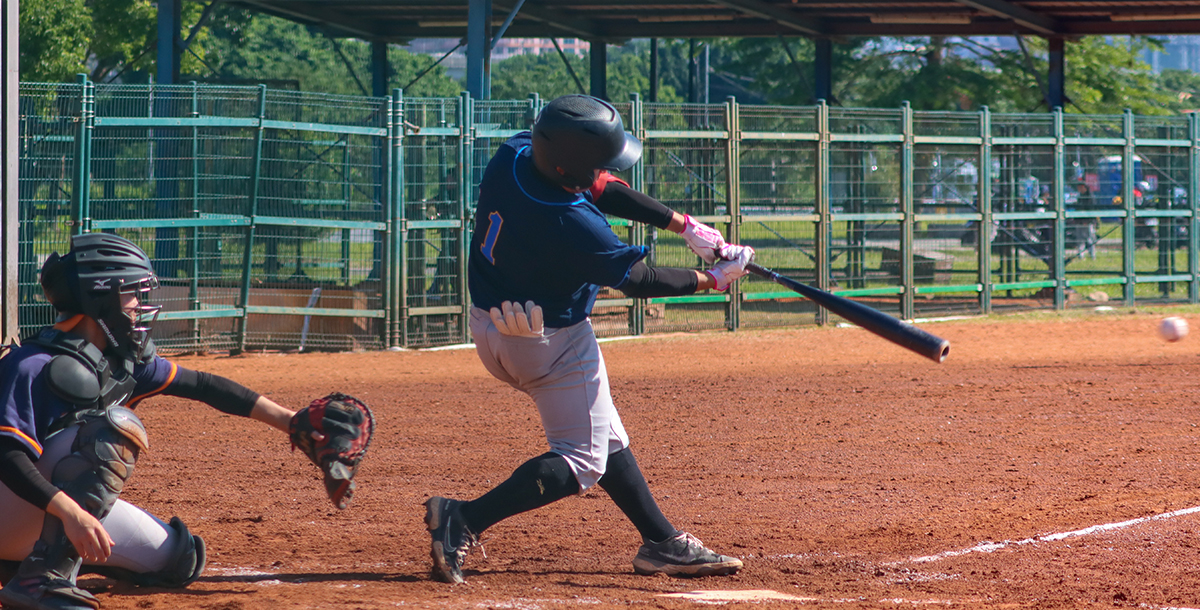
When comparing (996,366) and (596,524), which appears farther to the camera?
(996,366)

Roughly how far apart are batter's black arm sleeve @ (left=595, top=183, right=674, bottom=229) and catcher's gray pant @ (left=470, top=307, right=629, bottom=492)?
0.54 m

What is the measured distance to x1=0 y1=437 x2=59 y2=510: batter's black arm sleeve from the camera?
3.38m

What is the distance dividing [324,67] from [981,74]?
109ft

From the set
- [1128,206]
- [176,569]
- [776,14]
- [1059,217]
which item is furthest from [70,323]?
[776,14]

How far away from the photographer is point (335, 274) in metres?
12.5

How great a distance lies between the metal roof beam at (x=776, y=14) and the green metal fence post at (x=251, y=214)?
28.6 ft

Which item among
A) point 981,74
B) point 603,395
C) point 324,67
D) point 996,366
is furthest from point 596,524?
point 324,67

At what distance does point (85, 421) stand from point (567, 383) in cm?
162

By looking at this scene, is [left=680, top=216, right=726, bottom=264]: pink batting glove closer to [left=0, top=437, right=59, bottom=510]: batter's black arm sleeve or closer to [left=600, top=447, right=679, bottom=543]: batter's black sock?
[left=600, top=447, right=679, bottom=543]: batter's black sock

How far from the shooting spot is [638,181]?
1334 cm

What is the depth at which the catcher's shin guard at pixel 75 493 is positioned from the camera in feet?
11.4

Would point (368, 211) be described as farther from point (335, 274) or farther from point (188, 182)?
point (188, 182)

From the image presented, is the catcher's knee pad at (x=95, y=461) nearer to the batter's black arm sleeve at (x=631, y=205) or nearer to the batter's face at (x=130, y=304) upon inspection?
the batter's face at (x=130, y=304)

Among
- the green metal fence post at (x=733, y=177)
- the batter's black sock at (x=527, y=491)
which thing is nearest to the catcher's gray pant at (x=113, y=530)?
the batter's black sock at (x=527, y=491)
